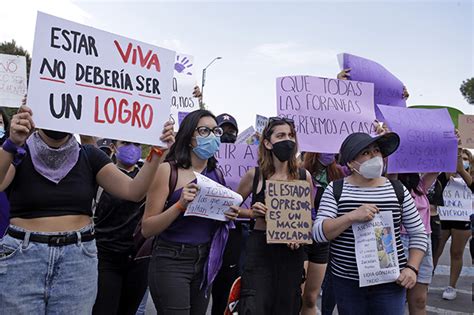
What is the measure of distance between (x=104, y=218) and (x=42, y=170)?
4.36 ft

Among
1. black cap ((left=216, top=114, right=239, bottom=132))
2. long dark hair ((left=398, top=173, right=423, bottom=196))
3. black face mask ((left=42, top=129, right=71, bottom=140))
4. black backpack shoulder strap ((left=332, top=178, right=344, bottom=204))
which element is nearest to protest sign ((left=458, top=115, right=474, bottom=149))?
long dark hair ((left=398, top=173, right=423, bottom=196))

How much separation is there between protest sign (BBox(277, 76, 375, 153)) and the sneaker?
3.10m

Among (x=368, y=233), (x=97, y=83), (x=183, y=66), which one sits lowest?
(x=368, y=233)

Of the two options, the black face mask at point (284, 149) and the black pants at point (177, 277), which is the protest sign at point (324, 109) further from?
Answer: the black pants at point (177, 277)

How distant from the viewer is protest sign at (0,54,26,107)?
5762 mm

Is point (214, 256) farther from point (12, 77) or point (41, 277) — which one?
point (12, 77)

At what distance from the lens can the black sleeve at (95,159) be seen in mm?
2500

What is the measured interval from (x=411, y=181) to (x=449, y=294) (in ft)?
8.83

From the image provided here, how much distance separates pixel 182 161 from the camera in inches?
123

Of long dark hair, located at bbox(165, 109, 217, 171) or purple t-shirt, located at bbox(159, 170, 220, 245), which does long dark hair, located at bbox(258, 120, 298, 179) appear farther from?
purple t-shirt, located at bbox(159, 170, 220, 245)

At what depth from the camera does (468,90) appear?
173ft

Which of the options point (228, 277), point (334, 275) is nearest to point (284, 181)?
point (334, 275)

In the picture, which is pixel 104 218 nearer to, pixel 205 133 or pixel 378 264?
pixel 205 133

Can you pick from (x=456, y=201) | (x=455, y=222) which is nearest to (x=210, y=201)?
(x=456, y=201)
